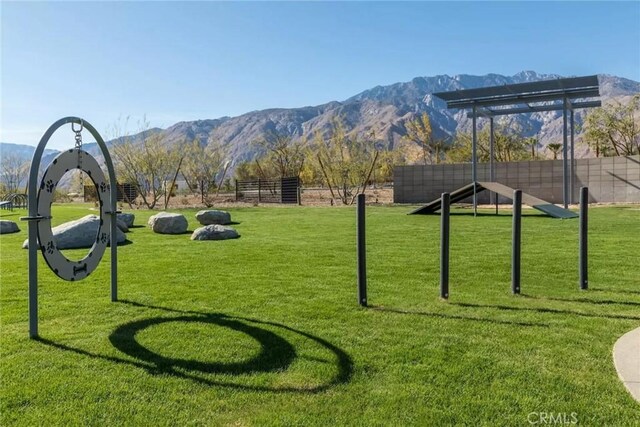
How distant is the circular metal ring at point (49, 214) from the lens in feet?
13.1

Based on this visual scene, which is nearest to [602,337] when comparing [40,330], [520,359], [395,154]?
[520,359]

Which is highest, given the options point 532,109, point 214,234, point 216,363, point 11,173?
point 532,109

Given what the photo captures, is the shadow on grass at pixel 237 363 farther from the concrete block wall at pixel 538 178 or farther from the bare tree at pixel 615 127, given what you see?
the bare tree at pixel 615 127

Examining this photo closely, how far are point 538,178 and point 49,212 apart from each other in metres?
23.4

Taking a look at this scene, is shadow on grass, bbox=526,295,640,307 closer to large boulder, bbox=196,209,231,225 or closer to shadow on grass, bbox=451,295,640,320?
shadow on grass, bbox=451,295,640,320

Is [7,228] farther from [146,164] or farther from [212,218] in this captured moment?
[146,164]

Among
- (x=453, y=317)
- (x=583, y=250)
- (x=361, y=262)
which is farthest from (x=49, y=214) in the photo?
(x=583, y=250)

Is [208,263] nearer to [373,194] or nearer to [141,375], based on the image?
[141,375]

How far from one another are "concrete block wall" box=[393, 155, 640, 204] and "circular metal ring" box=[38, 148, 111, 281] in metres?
22.2

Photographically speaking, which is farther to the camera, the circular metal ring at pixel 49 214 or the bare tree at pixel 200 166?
the bare tree at pixel 200 166

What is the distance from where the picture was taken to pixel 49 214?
4109 mm

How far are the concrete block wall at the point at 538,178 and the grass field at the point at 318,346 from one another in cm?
1763

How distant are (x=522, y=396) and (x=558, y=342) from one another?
108 centimetres

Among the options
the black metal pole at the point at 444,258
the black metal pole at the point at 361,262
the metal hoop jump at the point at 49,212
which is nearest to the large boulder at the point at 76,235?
the metal hoop jump at the point at 49,212
